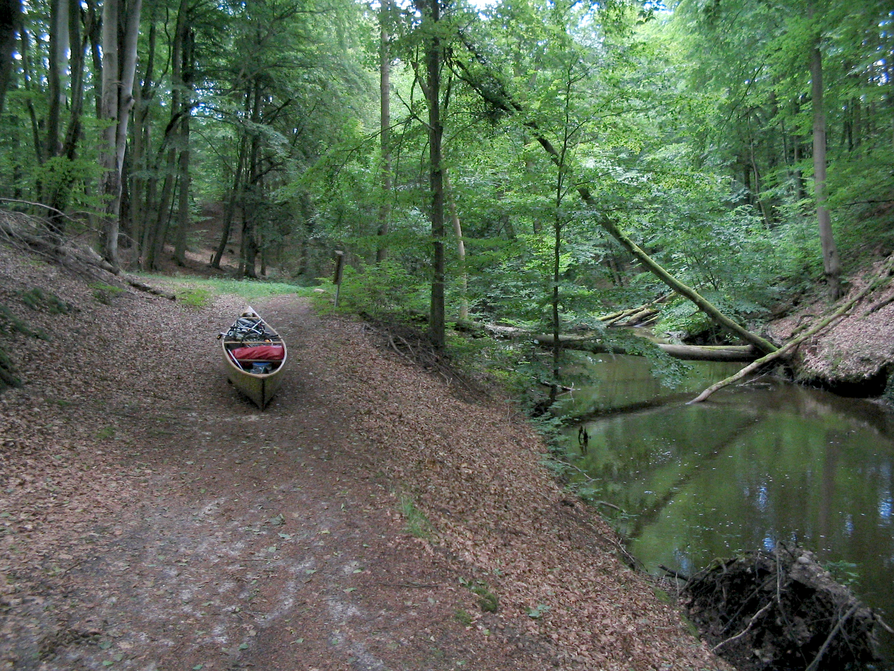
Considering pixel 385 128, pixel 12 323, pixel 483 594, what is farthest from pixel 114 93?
pixel 483 594

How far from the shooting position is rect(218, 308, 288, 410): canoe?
740cm

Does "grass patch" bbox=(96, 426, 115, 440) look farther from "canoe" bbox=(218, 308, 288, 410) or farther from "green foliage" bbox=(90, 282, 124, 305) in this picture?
"green foliage" bbox=(90, 282, 124, 305)

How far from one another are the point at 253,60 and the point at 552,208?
1533cm

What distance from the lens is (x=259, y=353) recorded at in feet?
26.4

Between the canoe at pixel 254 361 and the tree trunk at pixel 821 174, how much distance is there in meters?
13.6

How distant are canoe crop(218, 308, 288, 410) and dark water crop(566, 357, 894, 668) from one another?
5.15 meters

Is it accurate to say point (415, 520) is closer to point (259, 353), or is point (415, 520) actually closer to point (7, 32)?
point (259, 353)

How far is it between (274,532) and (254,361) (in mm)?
3791

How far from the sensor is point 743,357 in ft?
49.0

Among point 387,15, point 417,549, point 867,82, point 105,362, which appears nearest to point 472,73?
point 387,15

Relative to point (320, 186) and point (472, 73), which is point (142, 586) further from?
point (472, 73)

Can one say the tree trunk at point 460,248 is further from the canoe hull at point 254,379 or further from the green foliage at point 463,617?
the green foliage at point 463,617

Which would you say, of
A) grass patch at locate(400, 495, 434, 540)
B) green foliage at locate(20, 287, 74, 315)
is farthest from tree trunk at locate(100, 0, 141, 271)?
grass patch at locate(400, 495, 434, 540)

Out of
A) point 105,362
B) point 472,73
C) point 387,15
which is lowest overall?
point 105,362
